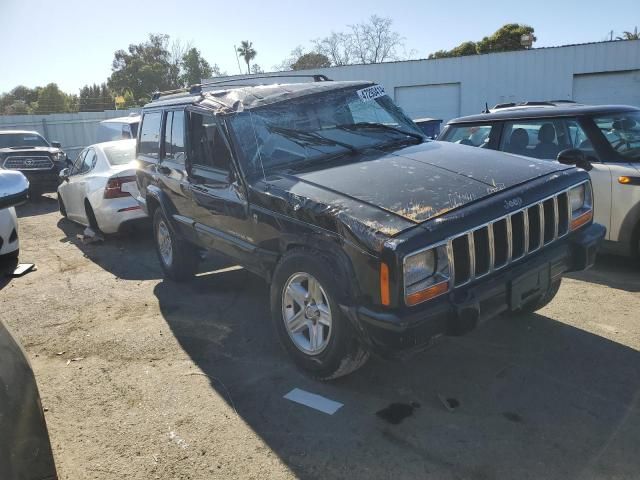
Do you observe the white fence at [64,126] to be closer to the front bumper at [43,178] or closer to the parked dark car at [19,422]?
the front bumper at [43,178]

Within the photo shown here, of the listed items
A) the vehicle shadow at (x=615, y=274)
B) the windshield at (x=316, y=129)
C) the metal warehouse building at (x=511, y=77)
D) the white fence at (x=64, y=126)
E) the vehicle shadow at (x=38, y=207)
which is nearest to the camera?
the windshield at (x=316, y=129)

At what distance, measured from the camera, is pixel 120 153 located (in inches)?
330

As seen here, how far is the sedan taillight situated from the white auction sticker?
4332 millimetres

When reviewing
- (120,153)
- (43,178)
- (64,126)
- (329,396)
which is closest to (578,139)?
(329,396)

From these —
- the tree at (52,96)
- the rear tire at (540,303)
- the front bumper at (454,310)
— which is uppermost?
the tree at (52,96)

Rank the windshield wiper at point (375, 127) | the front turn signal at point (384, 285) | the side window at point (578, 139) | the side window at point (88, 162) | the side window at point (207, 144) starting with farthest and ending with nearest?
the side window at point (88, 162)
the side window at point (578, 139)
the windshield wiper at point (375, 127)
the side window at point (207, 144)
the front turn signal at point (384, 285)

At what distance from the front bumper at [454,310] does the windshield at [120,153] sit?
6.24 meters

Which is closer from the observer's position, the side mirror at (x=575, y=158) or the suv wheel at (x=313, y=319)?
the suv wheel at (x=313, y=319)

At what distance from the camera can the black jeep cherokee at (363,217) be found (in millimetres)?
2969

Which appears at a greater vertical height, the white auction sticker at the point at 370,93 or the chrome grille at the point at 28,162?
the white auction sticker at the point at 370,93

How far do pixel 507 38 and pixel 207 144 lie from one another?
36230 mm

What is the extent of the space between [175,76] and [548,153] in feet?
204

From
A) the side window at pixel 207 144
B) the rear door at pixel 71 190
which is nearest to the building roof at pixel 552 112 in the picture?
the side window at pixel 207 144

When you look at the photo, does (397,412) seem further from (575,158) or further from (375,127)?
(575,158)
